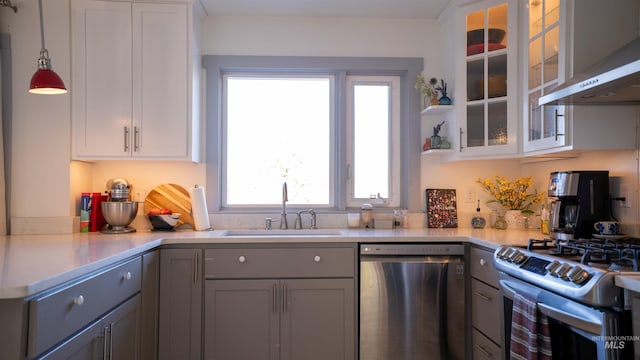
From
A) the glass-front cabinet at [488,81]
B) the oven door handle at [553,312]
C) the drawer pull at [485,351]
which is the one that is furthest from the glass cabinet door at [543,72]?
the drawer pull at [485,351]

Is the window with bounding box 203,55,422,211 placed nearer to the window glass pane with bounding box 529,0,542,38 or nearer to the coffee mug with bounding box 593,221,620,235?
the window glass pane with bounding box 529,0,542,38

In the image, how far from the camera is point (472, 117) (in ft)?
9.17

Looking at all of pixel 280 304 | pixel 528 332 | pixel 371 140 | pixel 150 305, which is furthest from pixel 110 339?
pixel 371 140

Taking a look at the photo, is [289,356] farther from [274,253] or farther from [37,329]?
[37,329]

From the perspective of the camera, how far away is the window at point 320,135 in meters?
3.13

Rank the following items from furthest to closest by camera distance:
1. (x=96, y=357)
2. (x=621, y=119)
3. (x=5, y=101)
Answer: (x=5, y=101) < (x=621, y=119) < (x=96, y=357)

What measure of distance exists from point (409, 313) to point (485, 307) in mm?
440

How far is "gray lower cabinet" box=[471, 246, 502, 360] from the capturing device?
2.12 m

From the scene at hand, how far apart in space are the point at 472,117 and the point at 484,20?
0.65m

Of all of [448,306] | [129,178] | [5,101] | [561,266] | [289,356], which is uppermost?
[5,101]

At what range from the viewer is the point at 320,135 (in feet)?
10.5

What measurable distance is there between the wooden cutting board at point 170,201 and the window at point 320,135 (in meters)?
0.26

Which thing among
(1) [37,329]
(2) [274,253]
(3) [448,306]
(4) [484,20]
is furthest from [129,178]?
(4) [484,20]

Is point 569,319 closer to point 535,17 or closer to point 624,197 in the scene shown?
point 624,197
